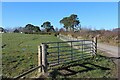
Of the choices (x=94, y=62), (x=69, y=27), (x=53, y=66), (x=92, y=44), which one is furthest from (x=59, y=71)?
(x=69, y=27)

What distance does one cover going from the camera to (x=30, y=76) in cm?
1219

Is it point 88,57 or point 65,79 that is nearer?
point 65,79

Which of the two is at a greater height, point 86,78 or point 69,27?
point 69,27

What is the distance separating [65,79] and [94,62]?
176 inches

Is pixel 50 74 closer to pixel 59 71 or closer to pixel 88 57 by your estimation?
pixel 59 71

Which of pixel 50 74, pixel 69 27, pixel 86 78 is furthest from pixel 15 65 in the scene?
pixel 69 27

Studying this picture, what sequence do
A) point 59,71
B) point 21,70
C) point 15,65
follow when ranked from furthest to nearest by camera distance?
point 15,65, point 21,70, point 59,71

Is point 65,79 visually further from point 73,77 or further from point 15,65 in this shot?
point 15,65

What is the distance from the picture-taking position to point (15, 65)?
1555 cm

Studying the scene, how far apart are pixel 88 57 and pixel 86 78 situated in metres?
5.63

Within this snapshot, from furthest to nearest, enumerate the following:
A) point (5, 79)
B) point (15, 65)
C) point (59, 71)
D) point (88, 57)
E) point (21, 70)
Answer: point (88, 57), point (15, 65), point (21, 70), point (59, 71), point (5, 79)

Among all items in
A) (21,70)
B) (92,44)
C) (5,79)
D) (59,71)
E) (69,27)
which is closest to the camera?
(5,79)

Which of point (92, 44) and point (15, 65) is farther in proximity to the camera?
point (92, 44)

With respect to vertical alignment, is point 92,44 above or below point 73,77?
above
